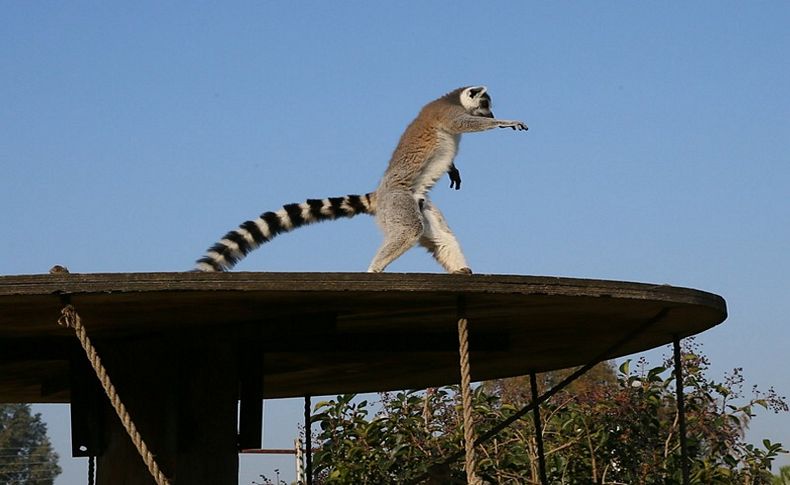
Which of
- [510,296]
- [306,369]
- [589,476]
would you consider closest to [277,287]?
[510,296]

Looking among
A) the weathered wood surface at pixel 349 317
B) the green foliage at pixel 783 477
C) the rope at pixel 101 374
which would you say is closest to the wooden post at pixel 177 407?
the weathered wood surface at pixel 349 317

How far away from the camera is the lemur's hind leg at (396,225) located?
8.09m

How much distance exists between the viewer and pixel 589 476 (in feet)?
34.7

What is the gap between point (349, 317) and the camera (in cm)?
656

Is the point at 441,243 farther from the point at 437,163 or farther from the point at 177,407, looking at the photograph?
the point at 177,407

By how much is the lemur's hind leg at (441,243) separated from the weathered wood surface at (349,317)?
697mm

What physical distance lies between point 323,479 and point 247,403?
172 inches

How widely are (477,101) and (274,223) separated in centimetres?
248

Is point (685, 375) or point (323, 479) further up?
point (685, 375)

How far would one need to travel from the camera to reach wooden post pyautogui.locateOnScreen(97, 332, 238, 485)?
657cm

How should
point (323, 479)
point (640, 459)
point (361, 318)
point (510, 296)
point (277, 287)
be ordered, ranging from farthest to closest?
1. point (323, 479)
2. point (640, 459)
3. point (361, 318)
4. point (510, 296)
5. point (277, 287)

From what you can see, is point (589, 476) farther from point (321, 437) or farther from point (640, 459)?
point (321, 437)

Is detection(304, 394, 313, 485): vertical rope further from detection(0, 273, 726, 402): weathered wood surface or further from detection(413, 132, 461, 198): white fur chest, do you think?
detection(413, 132, 461, 198): white fur chest

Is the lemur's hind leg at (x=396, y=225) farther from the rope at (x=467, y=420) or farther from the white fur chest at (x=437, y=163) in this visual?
the rope at (x=467, y=420)
